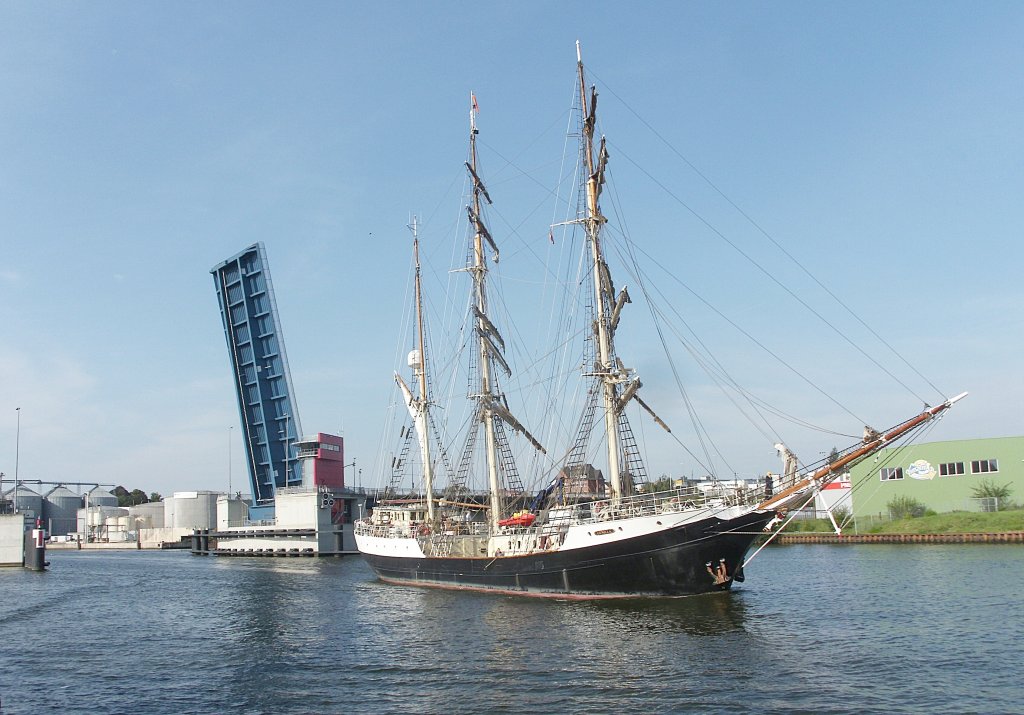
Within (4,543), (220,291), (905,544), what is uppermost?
(220,291)

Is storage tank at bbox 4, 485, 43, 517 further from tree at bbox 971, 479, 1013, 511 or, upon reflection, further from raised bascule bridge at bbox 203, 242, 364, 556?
tree at bbox 971, 479, 1013, 511

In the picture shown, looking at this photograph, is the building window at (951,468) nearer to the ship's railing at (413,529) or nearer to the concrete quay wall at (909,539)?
the concrete quay wall at (909,539)

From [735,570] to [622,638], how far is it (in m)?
9.07

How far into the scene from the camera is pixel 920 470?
215ft

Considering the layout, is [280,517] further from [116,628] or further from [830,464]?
[830,464]

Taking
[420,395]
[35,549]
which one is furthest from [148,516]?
[420,395]

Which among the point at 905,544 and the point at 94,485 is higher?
the point at 94,485

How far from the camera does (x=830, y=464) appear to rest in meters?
31.3

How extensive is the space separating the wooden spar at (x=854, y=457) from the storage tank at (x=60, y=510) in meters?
141

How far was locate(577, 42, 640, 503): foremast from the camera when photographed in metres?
37.5

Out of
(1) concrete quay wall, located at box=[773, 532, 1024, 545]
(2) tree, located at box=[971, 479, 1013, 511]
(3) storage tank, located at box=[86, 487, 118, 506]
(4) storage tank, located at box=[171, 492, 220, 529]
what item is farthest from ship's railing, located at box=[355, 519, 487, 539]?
(3) storage tank, located at box=[86, 487, 118, 506]

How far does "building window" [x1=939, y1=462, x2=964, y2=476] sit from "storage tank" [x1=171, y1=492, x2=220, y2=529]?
8746 cm

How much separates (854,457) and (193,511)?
9874cm

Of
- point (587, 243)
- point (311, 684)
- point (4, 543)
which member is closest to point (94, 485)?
point (4, 543)
